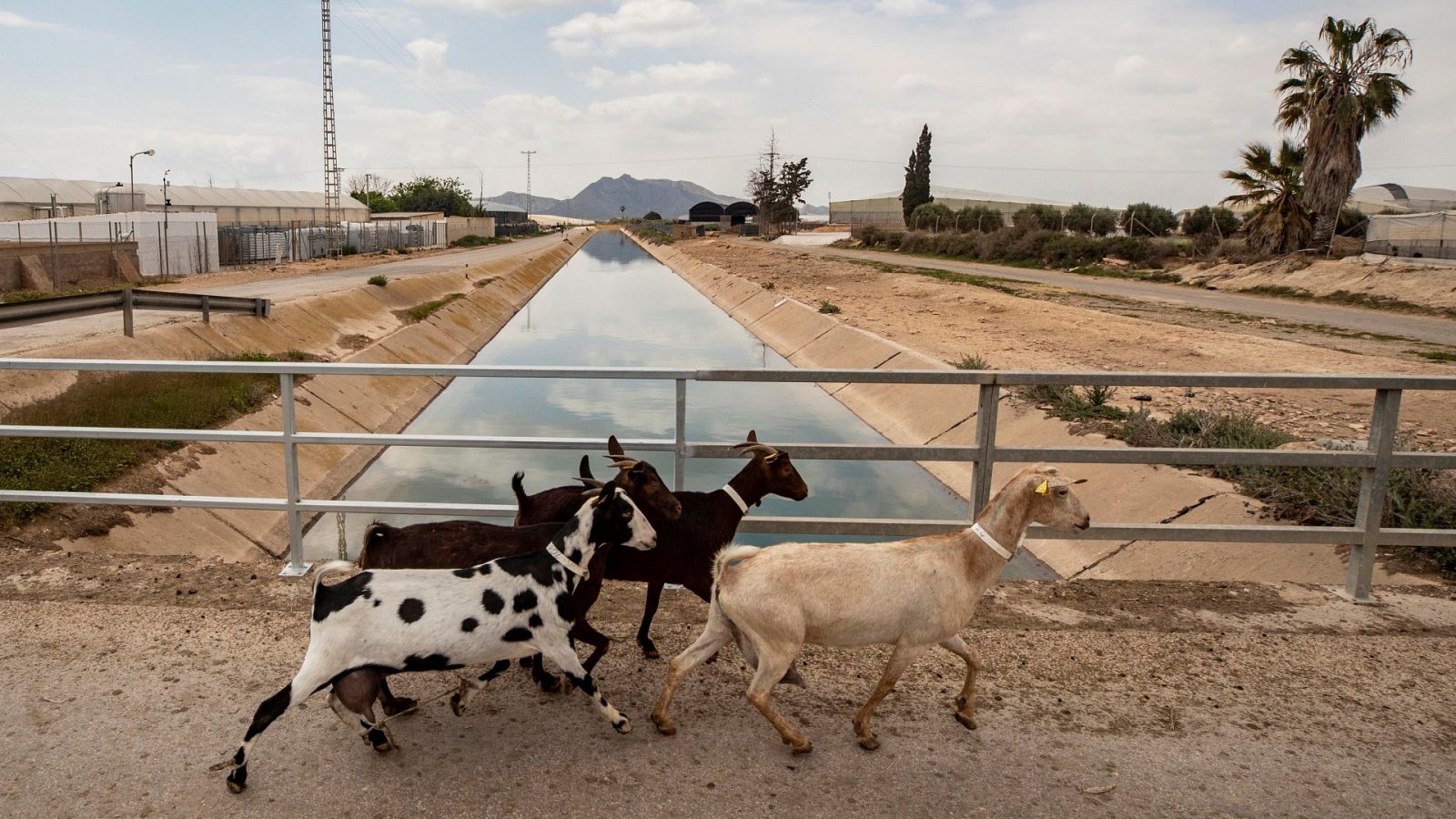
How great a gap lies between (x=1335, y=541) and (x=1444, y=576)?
2.22 meters

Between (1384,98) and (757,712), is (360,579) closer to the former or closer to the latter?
(757,712)

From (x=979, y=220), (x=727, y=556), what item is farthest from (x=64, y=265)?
(x=979, y=220)

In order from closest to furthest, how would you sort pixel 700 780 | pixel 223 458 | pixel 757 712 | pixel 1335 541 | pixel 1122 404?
pixel 700 780
pixel 757 712
pixel 1335 541
pixel 223 458
pixel 1122 404

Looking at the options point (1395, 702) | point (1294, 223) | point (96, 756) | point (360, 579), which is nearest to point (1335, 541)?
point (1395, 702)

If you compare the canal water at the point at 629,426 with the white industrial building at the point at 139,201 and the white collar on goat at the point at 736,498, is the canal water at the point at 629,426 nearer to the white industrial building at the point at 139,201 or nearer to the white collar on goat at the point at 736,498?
the white collar on goat at the point at 736,498

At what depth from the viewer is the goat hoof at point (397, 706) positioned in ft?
14.9

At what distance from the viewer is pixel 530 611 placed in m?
4.36

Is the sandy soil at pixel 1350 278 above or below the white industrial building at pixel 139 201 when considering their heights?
below

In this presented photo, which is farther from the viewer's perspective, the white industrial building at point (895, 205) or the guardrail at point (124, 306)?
the white industrial building at point (895, 205)

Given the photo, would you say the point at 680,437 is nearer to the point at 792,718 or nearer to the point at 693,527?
the point at 693,527

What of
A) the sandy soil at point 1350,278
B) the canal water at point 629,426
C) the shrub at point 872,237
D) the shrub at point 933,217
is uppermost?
the shrub at point 933,217

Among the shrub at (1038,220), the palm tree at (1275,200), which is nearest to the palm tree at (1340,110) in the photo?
the palm tree at (1275,200)

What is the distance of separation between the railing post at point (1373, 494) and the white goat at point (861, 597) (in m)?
2.80

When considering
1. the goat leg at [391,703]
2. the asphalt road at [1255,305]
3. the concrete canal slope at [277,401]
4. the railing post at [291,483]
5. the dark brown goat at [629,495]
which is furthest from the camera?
the asphalt road at [1255,305]
